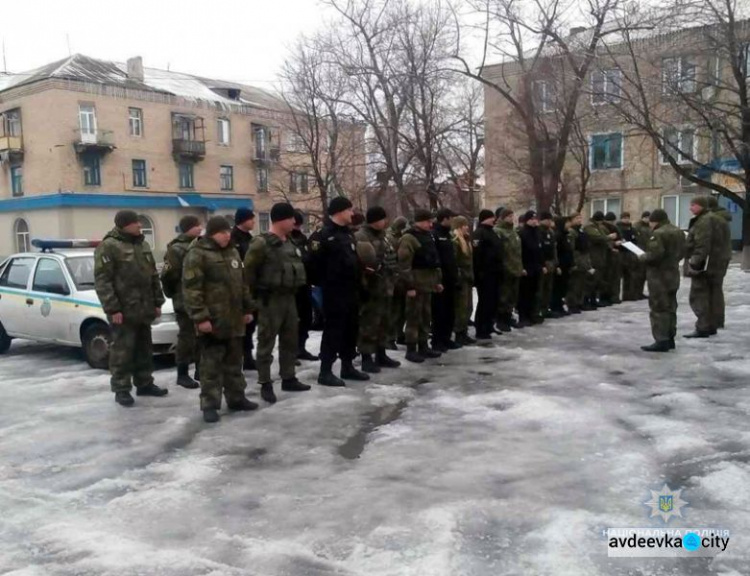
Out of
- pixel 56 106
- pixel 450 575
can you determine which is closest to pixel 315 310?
pixel 450 575

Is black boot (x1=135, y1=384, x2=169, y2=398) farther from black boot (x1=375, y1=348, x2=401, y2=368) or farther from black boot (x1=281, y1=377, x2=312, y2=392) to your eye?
black boot (x1=375, y1=348, x2=401, y2=368)

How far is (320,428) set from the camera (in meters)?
5.85

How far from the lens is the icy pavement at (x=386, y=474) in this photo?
3.64m

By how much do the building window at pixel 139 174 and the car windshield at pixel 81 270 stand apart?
34454 millimetres

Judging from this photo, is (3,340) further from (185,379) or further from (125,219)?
(125,219)

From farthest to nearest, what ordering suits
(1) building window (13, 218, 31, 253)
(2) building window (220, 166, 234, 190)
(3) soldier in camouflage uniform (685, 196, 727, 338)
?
1. (2) building window (220, 166, 234, 190)
2. (1) building window (13, 218, 31, 253)
3. (3) soldier in camouflage uniform (685, 196, 727, 338)

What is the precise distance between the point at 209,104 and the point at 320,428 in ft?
138

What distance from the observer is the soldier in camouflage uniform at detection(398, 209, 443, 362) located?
8289 mm

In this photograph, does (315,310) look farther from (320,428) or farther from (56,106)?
(56,106)

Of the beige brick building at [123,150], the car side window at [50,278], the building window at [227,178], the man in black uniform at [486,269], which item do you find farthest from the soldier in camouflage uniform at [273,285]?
the building window at [227,178]

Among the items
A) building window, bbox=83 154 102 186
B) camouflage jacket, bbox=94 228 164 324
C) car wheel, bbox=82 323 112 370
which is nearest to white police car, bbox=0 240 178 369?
car wheel, bbox=82 323 112 370

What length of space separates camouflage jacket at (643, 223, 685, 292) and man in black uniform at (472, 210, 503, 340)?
2.05 meters

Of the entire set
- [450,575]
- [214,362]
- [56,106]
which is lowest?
[450,575]

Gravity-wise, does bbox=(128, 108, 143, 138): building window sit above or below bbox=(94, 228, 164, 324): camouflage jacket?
above
